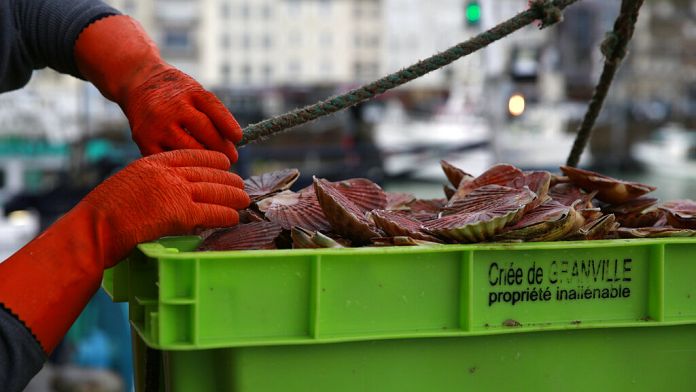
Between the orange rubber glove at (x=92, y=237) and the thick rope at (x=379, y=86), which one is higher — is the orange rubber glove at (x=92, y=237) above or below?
below

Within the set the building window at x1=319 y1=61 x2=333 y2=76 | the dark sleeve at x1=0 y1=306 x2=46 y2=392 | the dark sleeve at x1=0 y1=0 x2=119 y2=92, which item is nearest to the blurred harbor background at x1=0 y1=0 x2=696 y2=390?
the building window at x1=319 y1=61 x2=333 y2=76

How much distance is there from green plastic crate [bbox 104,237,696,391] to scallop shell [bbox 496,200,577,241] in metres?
0.04

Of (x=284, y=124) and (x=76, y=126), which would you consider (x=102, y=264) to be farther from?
(x=76, y=126)

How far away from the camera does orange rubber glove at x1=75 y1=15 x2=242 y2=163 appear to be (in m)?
1.87

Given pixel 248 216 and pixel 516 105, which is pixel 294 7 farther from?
pixel 248 216

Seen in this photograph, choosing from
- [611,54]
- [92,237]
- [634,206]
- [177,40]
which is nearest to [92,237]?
[92,237]

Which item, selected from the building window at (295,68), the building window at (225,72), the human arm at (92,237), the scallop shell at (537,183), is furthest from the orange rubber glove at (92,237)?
the building window at (295,68)

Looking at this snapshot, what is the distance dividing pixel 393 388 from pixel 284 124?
671 mm

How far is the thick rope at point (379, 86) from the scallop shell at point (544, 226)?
17.2 inches

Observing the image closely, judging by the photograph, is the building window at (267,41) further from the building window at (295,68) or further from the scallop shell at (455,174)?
the scallop shell at (455,174)

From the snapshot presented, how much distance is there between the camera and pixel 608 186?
1.94m

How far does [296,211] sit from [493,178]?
1.50 ft

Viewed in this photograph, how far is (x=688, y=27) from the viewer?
137 feet

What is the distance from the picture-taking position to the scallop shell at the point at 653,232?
5.69 ft
